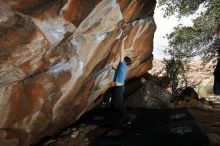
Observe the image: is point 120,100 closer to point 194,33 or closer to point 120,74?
point 120,74

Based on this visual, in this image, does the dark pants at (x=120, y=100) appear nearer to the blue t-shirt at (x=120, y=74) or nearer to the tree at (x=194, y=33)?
the blue t-shirt at (x=120, y=74)

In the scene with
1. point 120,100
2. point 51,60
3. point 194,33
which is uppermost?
point 194,33

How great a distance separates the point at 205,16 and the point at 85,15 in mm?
7295

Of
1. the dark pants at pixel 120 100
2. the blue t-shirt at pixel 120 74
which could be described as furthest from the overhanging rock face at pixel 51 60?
the dark pants at pixel 120 100

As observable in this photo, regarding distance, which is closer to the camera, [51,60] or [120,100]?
[51,60]

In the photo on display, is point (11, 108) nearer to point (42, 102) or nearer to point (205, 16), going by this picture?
point (42, 102)

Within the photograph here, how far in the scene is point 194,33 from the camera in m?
12.3

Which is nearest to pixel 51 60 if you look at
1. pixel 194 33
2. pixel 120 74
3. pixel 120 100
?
pixel 120 74

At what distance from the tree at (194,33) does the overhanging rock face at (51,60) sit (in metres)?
4.59

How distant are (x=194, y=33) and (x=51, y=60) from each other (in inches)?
303

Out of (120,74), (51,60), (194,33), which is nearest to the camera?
(51,60)

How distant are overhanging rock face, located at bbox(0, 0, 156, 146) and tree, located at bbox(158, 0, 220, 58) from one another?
15.0ft

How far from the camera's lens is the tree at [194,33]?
1210 centimetres

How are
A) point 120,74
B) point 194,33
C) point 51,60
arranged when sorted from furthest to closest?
point 194,33 → point 120,74 → point 51,60
